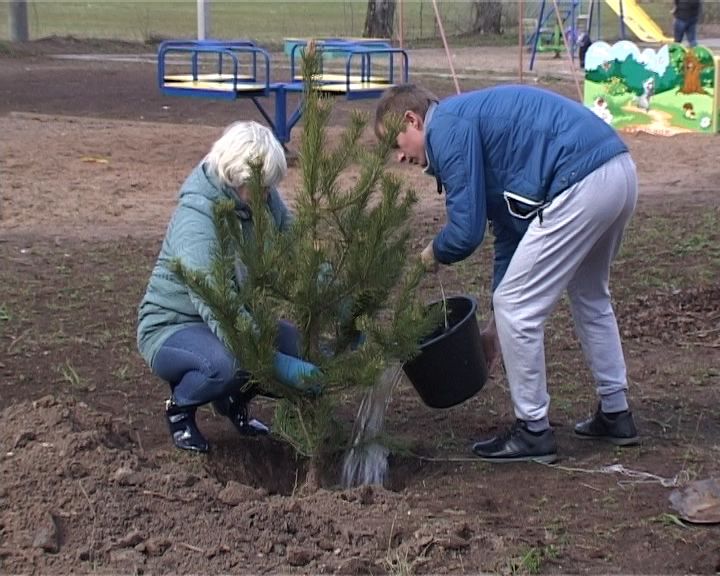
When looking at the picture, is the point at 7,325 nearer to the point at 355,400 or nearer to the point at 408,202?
the point at 355,400

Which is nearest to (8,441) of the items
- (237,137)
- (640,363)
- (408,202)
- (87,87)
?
(237,137)

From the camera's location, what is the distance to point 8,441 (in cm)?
434

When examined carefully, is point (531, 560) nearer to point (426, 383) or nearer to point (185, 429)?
point (426, 383)

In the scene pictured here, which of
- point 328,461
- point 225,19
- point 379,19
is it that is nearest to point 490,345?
Answer: point 328,461

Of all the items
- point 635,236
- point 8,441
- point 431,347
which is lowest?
point 635,236

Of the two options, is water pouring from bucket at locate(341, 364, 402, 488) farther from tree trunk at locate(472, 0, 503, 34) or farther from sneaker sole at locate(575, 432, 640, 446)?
tree trunk at locate(472, 0, 503, 34)

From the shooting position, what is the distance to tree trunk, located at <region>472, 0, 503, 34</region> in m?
35.8

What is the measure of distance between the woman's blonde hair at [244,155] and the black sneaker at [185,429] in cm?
87

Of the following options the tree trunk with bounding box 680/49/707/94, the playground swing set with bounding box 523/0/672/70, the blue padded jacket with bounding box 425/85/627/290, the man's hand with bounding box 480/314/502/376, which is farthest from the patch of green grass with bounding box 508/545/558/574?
the playground swing set with bounding box 523/0/672/70

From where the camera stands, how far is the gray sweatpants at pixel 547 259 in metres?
4.33

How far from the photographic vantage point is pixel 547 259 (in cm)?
436

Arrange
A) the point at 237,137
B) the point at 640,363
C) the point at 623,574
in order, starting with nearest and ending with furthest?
the point at 623,574
the point at 237,137
the point at 640,363

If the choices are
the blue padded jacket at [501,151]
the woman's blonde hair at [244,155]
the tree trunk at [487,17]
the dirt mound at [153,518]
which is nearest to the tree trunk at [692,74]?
the blue padded jacket at [501,151]

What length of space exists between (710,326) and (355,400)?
85.4 inches
